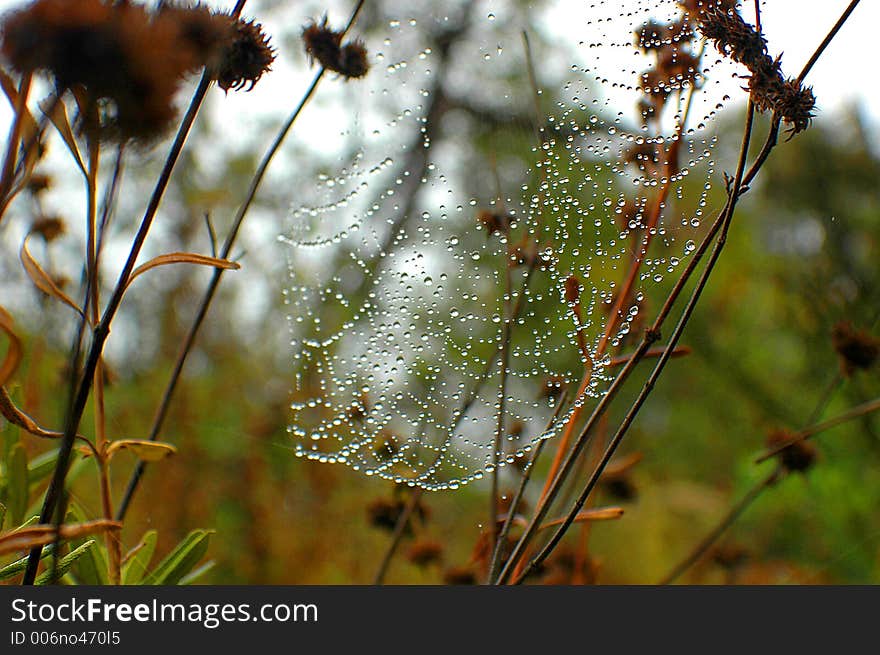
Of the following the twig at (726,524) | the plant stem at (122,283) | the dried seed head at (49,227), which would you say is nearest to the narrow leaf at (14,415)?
the plant stem at (122,283)

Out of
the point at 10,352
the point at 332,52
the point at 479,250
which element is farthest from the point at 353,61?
the point at 10,352

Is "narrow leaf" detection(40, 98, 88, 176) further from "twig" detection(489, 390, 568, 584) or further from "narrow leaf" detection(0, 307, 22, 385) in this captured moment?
"twig" detection(489, 390, 568, 584)

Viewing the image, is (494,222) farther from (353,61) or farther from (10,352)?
(10,352)

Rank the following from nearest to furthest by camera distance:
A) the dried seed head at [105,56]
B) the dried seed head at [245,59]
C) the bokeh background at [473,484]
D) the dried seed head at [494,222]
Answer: the dried seed head at [105,56] → the dried seed head at [245,59] → the dried seed head at [494,222] → the bokeh background at [473,484]

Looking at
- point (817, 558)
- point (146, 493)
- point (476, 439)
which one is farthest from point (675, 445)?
point (476, 439)

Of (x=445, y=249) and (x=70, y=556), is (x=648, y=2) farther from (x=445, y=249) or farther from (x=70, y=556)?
(x=70, y=556)

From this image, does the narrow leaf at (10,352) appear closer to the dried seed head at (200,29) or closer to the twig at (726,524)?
the dried seed head at (200,29)
